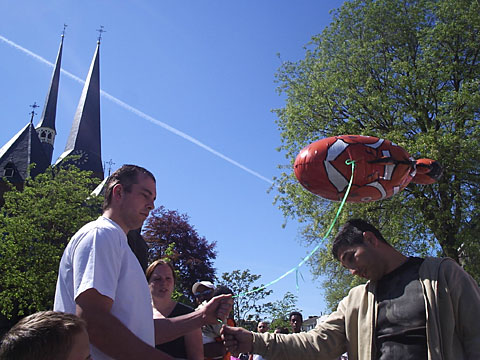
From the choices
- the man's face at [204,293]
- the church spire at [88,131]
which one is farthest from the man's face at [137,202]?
the church spire at [88,131]

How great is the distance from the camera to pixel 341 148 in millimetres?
4070

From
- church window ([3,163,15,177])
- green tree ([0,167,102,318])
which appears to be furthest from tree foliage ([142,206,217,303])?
church window ([3,163,15,177])

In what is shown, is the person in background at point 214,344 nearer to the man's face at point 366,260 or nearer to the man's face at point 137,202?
the man's face at point 366,260

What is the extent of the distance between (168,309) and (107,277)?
202cm

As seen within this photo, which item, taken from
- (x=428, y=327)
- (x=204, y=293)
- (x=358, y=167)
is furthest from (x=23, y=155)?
(x=428, y=327)

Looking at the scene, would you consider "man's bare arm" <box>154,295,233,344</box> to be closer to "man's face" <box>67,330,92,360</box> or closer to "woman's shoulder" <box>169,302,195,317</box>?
"woman's shoulder" <box>169,302,195,317</box>

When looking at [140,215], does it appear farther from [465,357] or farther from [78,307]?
[465,357]

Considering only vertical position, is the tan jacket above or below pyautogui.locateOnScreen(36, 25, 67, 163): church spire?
below

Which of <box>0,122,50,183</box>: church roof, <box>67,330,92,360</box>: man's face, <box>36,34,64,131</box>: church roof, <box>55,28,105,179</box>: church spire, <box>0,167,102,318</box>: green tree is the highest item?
<box>36,34,64,131</box>: church roof

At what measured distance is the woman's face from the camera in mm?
4008

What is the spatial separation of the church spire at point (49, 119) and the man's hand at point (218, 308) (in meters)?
67.5

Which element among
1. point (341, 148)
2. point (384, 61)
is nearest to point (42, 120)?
point (384, 61)

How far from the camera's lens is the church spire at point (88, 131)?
55.2 meters

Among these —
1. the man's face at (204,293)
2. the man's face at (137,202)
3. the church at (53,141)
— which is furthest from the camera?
the church at (53,141)
